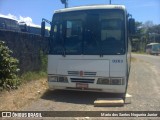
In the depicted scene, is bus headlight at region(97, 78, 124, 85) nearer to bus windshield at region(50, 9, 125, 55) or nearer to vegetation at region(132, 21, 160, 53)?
bus windshield at region(50, 9, 125, 55)

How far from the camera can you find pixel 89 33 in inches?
442

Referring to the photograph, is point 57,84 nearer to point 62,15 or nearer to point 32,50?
point 62,15

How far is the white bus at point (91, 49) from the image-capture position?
10.8m

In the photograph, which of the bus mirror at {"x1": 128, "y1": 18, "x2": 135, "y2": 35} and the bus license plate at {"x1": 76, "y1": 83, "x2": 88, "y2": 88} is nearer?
the bus license plate at {"x1": 76, "y1": 83, "x2": 88, "y2": 88}

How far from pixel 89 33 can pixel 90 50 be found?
0.60 metres

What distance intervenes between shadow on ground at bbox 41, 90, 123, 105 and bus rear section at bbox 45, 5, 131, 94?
425 millimetres

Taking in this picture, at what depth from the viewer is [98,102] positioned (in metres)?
10.2

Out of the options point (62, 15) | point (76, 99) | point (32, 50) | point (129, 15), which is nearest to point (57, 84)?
point (76, 99)

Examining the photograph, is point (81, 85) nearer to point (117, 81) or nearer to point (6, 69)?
point (117, 81)

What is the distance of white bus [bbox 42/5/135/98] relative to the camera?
Answer: 10812mm

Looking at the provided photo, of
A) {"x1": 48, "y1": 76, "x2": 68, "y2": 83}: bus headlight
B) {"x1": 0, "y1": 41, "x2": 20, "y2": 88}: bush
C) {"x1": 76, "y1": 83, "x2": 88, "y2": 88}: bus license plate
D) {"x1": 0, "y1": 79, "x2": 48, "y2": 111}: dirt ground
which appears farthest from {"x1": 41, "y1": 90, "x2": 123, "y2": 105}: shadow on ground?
{"x1": 0, "y1": 41, "x2": 20, "y2": 88}: bush

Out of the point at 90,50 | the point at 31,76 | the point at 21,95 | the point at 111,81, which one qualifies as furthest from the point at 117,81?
the point at 31,76

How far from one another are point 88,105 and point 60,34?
9.32 feet

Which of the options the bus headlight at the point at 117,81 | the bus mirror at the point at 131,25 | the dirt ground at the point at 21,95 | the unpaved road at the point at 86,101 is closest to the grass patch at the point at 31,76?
the dirt ground at the point at 21,95
